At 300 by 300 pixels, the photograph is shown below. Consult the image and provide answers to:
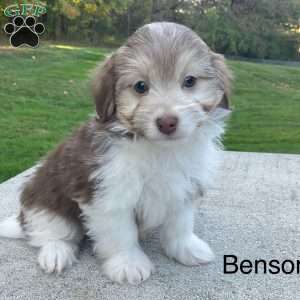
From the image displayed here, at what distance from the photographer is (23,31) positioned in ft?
28.5

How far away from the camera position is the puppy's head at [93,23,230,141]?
2.72 metres

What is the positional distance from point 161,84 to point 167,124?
10.6 inches

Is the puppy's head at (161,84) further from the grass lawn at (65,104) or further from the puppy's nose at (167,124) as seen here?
the grass lawn at (65,104)

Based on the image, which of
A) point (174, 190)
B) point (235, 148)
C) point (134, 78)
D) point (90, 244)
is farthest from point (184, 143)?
point (235, 148)

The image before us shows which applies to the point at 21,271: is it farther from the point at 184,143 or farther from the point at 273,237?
the point at 273,237

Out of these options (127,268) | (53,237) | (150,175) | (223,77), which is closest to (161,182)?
(150,175)

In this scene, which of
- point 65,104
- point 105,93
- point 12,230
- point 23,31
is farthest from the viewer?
point 65,104

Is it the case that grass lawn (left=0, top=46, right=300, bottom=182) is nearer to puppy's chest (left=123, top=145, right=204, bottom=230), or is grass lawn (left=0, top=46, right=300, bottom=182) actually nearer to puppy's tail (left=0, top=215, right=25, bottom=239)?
puppy's tail (left=0, top=215, right=25, bottom=239)

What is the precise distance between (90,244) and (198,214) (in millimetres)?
1228

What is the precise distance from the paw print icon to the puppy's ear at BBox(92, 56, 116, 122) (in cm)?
542

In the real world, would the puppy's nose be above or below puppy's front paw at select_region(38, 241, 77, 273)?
above

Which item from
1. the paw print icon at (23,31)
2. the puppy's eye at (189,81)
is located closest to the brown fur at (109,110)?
the puppy's eye at (189,81)

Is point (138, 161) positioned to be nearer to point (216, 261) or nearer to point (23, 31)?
point (216, 261)

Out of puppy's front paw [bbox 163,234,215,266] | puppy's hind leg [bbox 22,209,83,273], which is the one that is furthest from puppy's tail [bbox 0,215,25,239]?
puppy's front paw [bbox 163,234,215,266]
